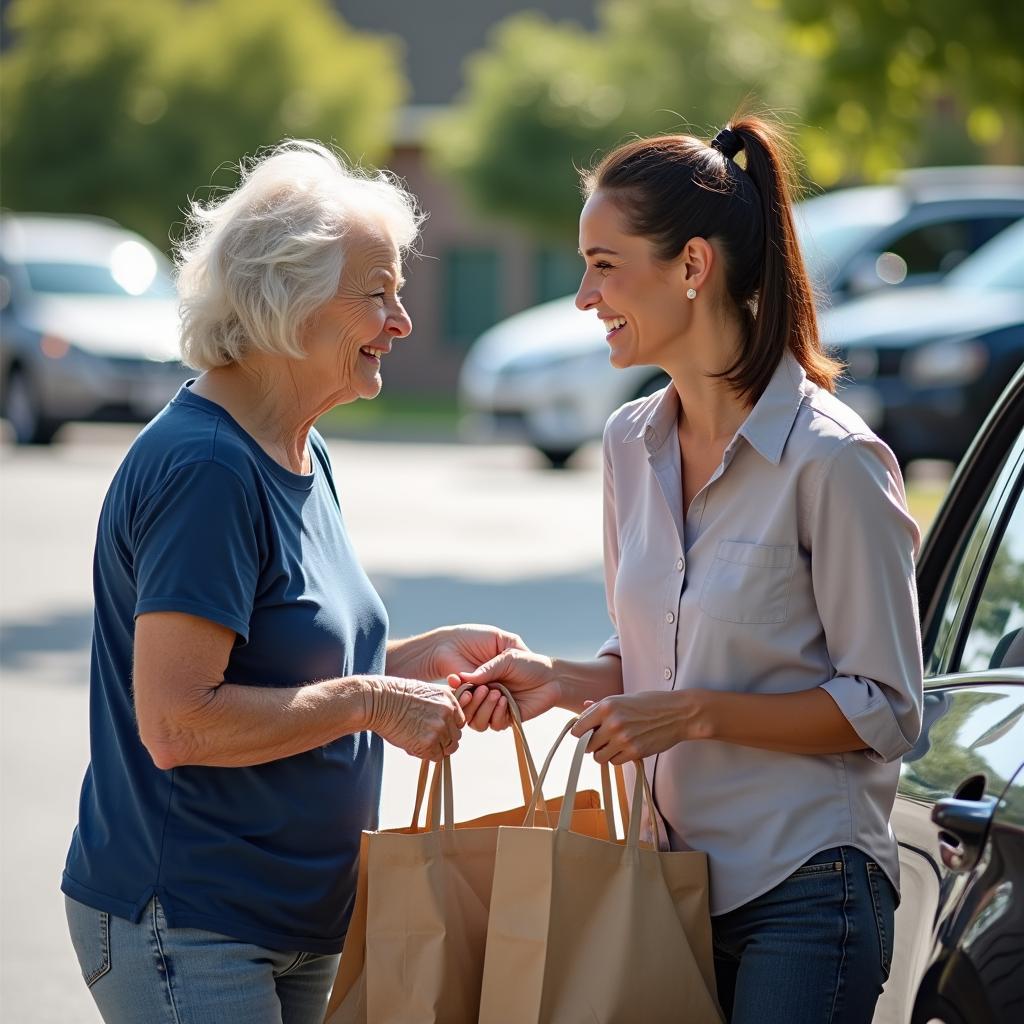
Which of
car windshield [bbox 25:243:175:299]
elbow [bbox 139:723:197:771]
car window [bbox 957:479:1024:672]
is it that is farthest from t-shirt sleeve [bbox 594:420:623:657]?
car windshield [bbox 25:243:175:299]

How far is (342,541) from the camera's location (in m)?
3.00

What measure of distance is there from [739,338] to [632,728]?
628 millimetres

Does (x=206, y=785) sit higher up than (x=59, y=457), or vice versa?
(x=206, y=785)

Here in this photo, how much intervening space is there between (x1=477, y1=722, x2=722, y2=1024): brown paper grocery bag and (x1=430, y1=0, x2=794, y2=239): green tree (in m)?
27.5

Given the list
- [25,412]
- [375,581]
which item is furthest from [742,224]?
[25,412]

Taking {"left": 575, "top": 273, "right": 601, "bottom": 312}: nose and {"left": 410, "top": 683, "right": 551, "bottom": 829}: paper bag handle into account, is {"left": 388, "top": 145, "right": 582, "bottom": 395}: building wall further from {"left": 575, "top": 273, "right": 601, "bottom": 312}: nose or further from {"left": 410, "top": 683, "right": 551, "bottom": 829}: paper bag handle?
{"left": 575, "top": 273, "right": 601, "bottom": 312}: nose

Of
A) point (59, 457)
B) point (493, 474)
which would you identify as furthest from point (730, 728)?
point (59, 457)

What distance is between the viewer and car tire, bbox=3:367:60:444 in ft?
59.3

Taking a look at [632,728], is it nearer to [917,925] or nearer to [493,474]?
[917,925]

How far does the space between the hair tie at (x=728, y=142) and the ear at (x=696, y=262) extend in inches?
7.1

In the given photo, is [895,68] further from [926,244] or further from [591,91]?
[591,91]

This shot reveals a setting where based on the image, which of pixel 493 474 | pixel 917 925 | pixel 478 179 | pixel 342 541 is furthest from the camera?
pixel 478 179

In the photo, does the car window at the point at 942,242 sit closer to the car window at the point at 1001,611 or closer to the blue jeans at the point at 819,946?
the car window at the point at 1001,611

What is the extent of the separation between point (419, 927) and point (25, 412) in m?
16.3
